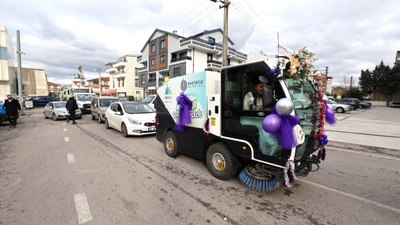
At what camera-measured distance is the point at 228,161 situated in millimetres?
3936

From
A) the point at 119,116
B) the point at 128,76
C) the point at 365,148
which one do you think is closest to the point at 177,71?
the point at 128,76

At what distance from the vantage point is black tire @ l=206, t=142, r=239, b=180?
392cm

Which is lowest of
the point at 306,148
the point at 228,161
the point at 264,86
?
the point at 228,161

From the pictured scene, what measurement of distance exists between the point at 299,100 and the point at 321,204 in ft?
5.86

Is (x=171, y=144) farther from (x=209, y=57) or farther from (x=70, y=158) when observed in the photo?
(x=209, y=57)

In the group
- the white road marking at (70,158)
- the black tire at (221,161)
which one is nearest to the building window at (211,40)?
the white road marking at (70,158)

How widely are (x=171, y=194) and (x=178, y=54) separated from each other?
115ft

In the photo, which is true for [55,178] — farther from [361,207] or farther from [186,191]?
[361,207]

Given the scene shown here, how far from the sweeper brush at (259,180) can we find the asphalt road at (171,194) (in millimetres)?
133

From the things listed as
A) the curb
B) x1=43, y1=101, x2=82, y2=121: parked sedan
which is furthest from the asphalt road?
x1=43, y1=101, x2=82, y2=121: parked sedan

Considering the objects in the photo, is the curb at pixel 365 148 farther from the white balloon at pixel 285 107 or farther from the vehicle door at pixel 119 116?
the vehicle door at pixel 119 116

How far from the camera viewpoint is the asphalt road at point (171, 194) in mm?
2869

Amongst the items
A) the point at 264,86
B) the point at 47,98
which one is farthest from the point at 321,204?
the point at 47,98

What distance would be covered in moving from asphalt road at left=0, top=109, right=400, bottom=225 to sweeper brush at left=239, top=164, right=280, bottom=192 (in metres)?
0.13
